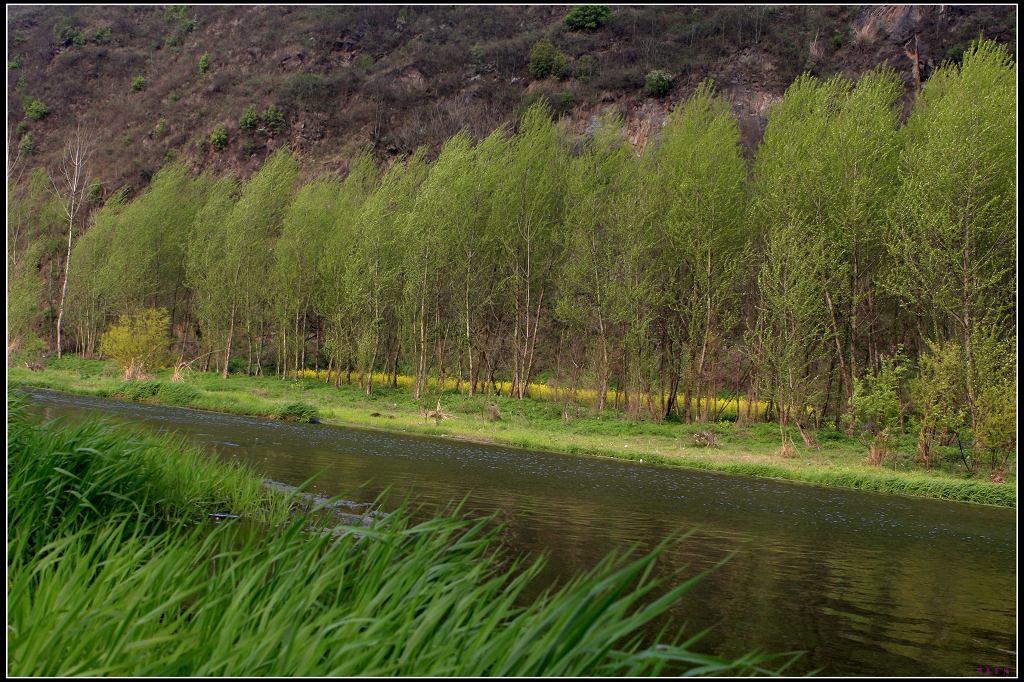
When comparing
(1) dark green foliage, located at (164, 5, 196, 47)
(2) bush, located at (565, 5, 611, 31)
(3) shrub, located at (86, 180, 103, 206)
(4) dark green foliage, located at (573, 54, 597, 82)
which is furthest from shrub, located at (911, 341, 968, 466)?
(1) dark green foliage, located at (164, 5, 196, 47)

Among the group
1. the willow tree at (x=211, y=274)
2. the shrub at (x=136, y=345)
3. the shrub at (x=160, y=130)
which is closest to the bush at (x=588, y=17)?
the willow tree at (x=211, y=274)

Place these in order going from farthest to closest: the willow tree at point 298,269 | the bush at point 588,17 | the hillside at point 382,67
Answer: the bush at point 588,17 → the hillside at point 382,67 → the willow tree at point 298,269

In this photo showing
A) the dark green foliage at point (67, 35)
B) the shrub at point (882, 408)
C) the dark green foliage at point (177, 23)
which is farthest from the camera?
the dark green foliage at point (67, 35)

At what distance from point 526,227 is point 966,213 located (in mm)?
19650

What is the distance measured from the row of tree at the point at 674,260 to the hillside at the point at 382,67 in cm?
1703

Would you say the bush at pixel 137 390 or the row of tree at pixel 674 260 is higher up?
the row of tree at pixel 674 260

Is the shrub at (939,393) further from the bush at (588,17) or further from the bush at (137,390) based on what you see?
the bush at (588,17)

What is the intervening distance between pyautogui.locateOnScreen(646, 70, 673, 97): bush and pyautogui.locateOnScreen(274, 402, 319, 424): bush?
41.1 meters

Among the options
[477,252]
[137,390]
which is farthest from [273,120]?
[137,390]

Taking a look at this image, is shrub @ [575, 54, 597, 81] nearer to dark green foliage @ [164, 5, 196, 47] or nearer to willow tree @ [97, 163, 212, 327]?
willow tree @ [97, 163, 212, 327]

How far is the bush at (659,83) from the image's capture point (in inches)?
2264

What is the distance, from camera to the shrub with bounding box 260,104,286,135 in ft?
219

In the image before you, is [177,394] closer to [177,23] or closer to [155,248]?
[155,248]

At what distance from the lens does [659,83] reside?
189 ft
